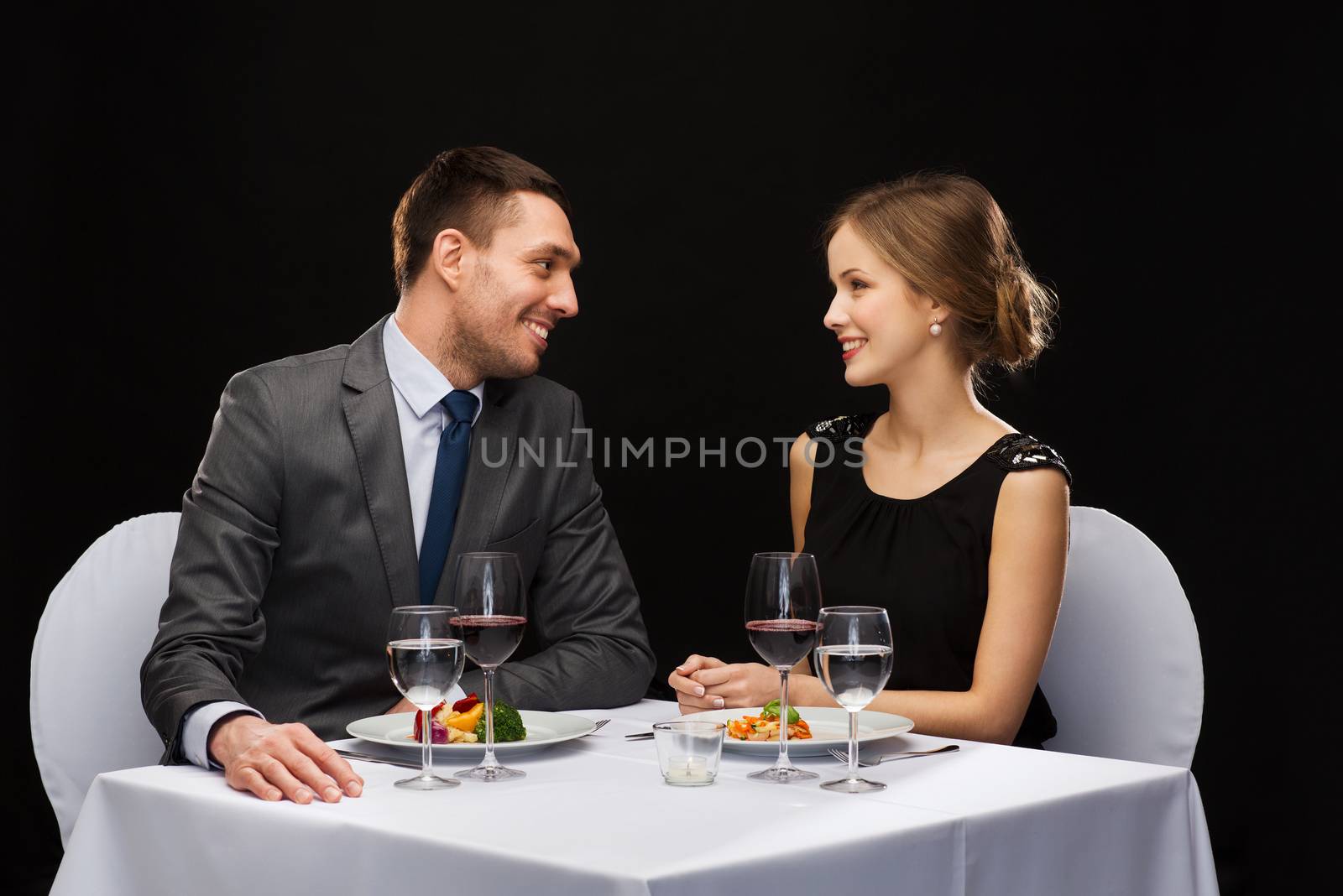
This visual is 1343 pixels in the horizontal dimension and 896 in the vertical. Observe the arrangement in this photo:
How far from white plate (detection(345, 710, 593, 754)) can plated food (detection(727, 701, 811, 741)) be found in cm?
17

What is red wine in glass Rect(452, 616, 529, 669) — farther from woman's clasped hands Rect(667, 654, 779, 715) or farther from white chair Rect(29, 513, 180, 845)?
white chair Rect(29, 513, 180, 845)

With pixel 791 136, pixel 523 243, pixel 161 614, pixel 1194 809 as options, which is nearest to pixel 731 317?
pixel 791 136

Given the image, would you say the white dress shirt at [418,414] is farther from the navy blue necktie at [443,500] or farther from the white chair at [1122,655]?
the white chair at [1122,655]

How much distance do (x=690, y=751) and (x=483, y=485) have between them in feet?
3.06

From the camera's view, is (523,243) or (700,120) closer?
(523,243)

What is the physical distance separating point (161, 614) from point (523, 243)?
0.86 metres

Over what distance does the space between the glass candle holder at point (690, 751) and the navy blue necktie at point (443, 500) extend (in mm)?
859

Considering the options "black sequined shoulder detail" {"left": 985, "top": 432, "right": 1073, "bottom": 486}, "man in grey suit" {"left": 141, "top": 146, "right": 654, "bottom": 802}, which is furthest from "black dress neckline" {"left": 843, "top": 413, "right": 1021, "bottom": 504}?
"man in grey suit" {"left": 141, "top": 146, "right": 654, "bottom": 802}

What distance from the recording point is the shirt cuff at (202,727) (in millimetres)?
1542

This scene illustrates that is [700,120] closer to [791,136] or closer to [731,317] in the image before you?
[791,136]

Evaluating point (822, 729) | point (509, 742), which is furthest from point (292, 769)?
point (822, 729)

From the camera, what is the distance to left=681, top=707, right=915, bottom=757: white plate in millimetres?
1533

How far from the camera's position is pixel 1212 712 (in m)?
3.34

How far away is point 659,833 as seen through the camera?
1.20 meters
